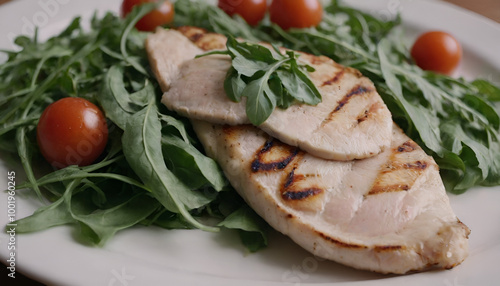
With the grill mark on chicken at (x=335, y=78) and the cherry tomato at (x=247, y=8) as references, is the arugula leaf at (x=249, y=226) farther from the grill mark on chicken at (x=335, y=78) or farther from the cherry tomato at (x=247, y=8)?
the cherry tomato at (x=247, y=8)

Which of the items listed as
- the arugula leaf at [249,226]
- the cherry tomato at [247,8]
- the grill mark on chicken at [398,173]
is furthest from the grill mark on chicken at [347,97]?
the cherry tomato at [247,8]

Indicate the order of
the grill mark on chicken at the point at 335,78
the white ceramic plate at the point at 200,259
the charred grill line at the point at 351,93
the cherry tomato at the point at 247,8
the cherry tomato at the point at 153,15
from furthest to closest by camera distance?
1. the cherry tomato at the point at 247,8
2. the cherry tomato at the point at 153,15
3. the grill mark on chicken at the point at 335,78
4. the charred grill line at the point at 351,93
5. the white ceramic plate at the point at 200,259

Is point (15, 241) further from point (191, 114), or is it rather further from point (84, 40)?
point (84, 40)

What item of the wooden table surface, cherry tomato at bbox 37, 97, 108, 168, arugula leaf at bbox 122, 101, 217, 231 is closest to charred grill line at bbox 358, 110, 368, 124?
arugula leaf at bbox 122, 101, 217, 231

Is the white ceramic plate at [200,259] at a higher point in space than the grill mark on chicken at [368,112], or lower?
lower

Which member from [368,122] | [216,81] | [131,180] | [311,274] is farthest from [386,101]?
[131,180]

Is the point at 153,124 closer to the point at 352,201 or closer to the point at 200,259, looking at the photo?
the point at 200,259

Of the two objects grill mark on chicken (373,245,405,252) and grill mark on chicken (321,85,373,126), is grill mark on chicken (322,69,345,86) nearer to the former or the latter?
grill mark on chicken (321,85,373,126)
